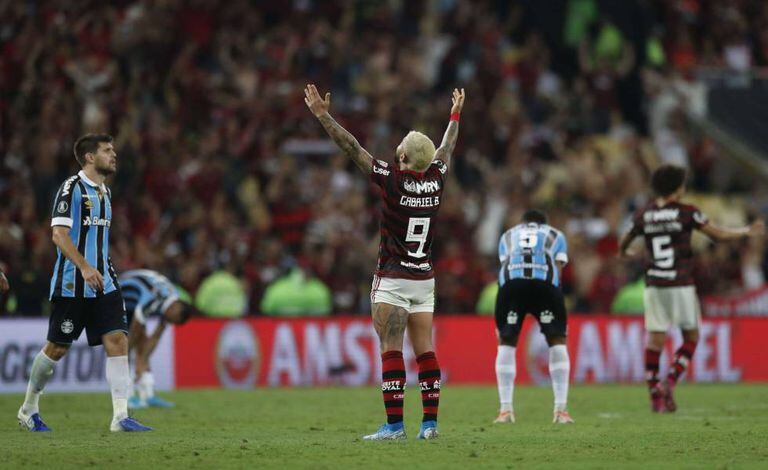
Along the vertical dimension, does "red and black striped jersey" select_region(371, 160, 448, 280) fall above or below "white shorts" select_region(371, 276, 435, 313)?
above

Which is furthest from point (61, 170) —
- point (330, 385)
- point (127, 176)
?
point (330, 385)

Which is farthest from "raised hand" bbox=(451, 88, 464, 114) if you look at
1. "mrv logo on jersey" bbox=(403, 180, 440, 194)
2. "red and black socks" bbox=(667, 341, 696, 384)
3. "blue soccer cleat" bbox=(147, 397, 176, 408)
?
"blue soccer cleat" bbox=(147, 397, 176, 408)

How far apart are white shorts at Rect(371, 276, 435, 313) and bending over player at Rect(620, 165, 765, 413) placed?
16.9 feet

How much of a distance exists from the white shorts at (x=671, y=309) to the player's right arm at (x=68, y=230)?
6857 millimetres

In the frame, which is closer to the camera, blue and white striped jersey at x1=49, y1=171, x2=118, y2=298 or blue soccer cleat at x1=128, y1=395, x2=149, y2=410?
blue and white striped jersey at x1=49, y1=171, x2=118, y2=298

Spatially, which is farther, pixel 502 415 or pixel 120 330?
pixel 502 415

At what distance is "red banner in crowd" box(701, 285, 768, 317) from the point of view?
81.6ft

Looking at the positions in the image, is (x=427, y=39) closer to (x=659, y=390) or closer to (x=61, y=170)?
(x=61, y=170)

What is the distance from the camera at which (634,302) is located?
2442 cm

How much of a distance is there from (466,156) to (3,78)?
30.8 feet

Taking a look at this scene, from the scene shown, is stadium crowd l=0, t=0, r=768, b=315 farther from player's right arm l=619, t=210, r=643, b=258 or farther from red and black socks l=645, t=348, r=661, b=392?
red and black socks l=645, t=348, r=661, b=392

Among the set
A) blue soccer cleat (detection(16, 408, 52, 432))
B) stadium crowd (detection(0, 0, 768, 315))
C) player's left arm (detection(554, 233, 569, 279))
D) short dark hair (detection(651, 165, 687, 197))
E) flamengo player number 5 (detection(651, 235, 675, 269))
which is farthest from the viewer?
stadium crowd (detection(0, 0, 768, 315))

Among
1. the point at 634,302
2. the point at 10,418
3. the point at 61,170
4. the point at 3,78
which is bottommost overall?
the point at 10,418

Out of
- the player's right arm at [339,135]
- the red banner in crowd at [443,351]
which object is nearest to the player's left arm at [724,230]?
the player's right arm at [339,135]
